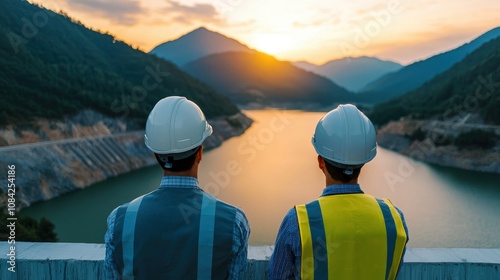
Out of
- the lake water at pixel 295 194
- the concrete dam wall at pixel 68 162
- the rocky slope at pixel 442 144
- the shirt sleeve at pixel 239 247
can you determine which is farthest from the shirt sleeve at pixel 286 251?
the rocky slope at pixel 442 144

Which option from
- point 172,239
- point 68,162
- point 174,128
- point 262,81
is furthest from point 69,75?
point 262,81

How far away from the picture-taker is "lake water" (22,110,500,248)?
16.0 m

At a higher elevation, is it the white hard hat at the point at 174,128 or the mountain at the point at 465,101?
the mountain at the point at 465,101

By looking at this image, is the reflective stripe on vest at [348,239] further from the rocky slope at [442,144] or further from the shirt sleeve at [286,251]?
the rocky slope at [442,144]

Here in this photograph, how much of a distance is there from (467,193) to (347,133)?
25.7 meters

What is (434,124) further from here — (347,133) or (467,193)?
(347,133)

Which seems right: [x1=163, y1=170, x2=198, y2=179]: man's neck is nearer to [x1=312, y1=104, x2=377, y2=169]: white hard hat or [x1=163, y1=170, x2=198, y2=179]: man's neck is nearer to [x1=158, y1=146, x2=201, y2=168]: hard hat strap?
[x1=158, y1=146, x2=201, y2=168]: hard hat strap

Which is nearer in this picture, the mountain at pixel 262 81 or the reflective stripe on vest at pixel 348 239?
the reflective stripe on vest at pixel 348 239

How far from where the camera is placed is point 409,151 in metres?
36.5

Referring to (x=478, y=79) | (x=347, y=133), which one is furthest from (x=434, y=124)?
(x=347, y=133)

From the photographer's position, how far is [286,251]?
156 cm

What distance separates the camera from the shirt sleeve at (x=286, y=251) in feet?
5.00

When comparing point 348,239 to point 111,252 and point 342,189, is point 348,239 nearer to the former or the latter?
point 342,189

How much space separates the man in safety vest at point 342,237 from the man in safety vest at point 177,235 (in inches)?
8.1
